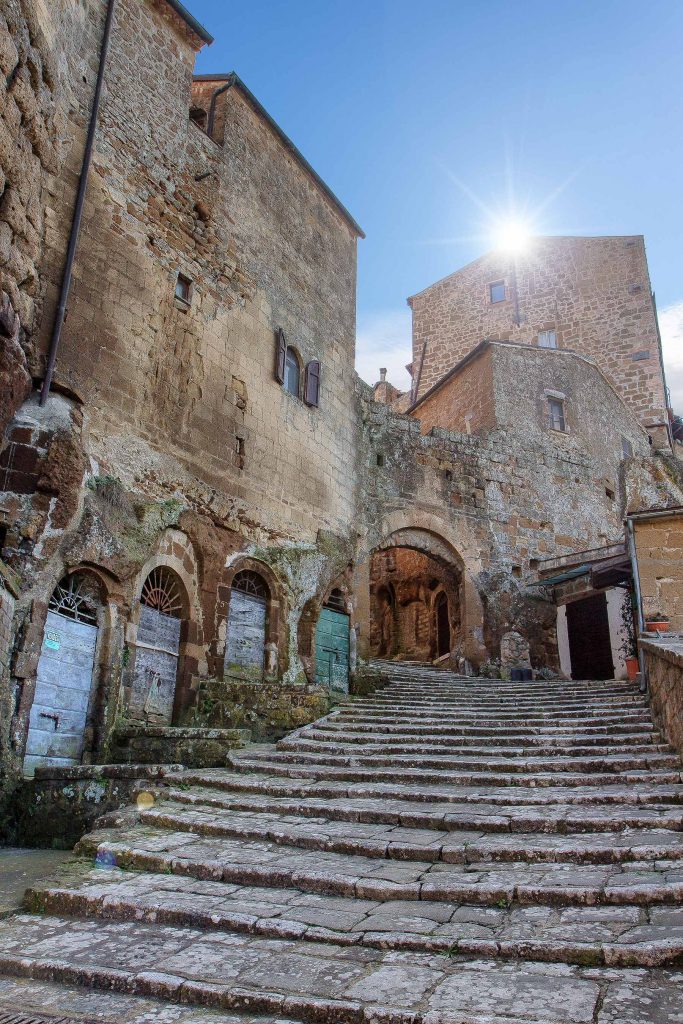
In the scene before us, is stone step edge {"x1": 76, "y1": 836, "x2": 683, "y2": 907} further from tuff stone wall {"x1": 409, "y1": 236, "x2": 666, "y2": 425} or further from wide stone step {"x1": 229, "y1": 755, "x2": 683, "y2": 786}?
tuff stone wall {"x1": 409, "y1": 236, "x2": 666, "y2": 425}

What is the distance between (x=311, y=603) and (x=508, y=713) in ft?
15.0

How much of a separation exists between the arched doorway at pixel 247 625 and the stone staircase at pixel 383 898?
454 cm

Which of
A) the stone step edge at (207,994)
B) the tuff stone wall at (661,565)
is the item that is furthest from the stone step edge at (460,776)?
the tuff stone wall at (661,565)

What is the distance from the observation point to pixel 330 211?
16297mm

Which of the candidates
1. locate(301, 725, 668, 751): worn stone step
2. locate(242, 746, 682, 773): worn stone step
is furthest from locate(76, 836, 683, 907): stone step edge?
locate(301, 725, 668, 751): worn stone step

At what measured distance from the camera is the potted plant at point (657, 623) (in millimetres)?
10008

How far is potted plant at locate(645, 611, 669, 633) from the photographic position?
32.8 ft

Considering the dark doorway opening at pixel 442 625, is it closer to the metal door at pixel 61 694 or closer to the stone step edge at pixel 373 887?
the metal door at pixel 61 694

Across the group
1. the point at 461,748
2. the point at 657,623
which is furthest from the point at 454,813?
the point at 657,623

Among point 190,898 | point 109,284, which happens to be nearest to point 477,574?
point 109,284

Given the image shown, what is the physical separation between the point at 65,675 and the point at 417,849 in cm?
555

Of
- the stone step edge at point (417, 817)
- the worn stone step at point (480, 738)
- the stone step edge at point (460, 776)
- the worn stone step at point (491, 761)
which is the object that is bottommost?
the stone step edge at point (417, 817)

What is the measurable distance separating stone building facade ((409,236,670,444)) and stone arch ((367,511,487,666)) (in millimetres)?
10057

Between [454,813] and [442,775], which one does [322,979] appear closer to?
[454,813]
